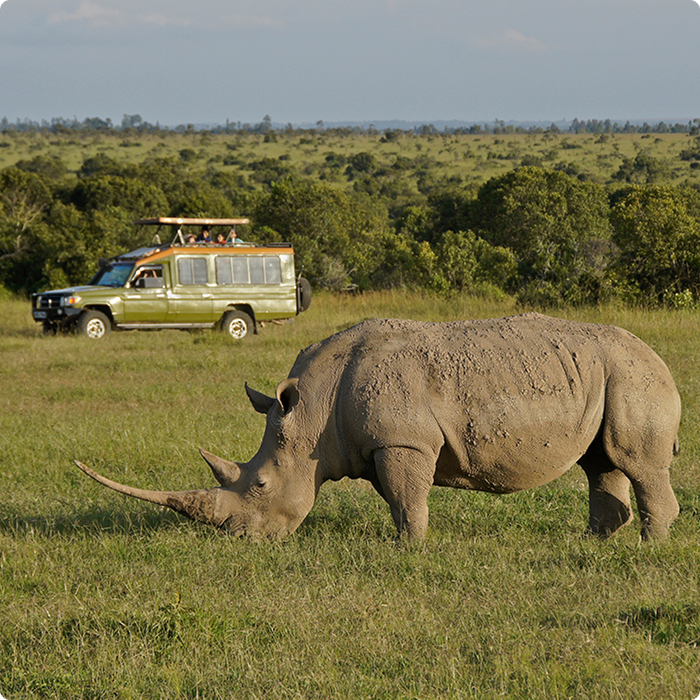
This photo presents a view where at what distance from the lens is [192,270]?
20578 mm

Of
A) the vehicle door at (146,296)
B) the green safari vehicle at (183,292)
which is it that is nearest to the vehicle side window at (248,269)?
the green safari vehicle at (183,292)

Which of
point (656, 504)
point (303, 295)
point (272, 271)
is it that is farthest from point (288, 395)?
point (303, 295)

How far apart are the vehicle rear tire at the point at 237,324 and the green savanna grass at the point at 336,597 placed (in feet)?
37.5

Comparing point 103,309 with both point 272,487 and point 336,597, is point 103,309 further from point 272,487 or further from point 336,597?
point 336,597

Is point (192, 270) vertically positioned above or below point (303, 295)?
above

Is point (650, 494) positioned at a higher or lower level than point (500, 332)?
lower

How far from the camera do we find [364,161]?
7219cm

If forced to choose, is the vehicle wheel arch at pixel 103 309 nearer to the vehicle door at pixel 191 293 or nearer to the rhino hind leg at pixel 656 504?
the vehicle door at pixel 191 293

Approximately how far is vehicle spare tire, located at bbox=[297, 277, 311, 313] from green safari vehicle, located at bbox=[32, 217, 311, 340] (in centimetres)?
8

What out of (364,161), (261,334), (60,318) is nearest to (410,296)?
(261,334)

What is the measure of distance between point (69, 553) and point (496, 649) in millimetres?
3121

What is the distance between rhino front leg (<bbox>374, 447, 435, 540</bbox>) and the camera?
228 inches

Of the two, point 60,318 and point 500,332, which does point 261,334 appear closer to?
point 60,318

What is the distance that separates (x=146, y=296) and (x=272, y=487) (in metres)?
14.8
